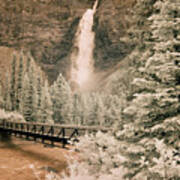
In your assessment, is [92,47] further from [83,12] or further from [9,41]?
[9,41]

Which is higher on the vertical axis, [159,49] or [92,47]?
[92,47]

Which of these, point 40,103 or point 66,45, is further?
point 66,45

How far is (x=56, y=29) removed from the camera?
131 metres

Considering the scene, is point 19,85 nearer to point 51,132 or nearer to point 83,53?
point 51,132

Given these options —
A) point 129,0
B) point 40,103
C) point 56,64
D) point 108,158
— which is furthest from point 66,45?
point 108,158

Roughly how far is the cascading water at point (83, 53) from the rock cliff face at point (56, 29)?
9.50 feet

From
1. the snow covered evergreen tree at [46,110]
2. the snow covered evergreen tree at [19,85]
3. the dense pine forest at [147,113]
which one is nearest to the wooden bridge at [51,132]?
the dense pine forest at [147,113]

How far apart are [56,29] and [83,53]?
20.0 meters

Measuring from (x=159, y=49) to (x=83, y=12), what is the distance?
140 meters

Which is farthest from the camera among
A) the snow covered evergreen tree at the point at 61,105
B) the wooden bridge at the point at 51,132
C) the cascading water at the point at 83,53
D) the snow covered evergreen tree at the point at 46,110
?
the cascading water at the point at 83,53

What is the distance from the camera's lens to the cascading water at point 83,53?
396 ft

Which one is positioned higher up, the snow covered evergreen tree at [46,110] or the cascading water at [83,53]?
the cascading water at [83,53]

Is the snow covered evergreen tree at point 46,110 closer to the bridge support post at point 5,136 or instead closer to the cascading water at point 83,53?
the bridge support post at point 5,136

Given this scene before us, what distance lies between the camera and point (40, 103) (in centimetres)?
4297
